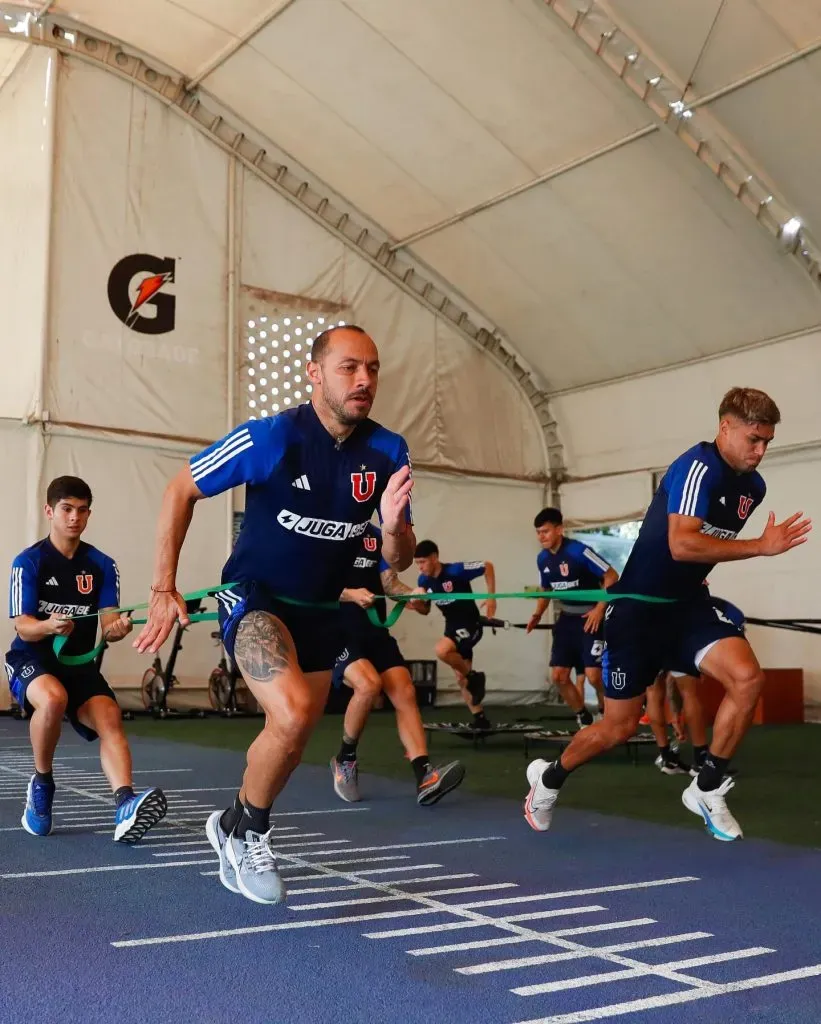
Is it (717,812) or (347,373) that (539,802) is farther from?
Answer: (347,373)

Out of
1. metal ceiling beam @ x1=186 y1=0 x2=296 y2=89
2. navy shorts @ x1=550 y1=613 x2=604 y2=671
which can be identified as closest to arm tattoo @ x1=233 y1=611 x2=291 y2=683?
navy shorts @ x1=550 y1=613 x2=604 y2=671

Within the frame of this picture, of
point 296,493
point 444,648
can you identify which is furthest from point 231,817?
point 444,648

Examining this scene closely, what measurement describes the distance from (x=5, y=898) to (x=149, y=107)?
489 inches

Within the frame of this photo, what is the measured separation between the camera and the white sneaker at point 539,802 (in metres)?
4.86

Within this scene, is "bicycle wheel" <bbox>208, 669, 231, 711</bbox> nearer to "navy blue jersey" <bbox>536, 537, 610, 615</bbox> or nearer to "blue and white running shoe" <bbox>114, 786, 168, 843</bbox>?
"navy blue jersey" <bbox>536, 537, 610, 615</bbox>

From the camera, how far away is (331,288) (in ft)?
49.8

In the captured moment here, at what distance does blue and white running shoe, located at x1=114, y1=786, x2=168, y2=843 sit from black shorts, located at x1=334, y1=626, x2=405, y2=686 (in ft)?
6.42

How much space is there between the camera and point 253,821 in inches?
129

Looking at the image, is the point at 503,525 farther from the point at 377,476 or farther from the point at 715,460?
the point at 377,476

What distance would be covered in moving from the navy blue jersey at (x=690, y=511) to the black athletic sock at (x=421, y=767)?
1.65 meters

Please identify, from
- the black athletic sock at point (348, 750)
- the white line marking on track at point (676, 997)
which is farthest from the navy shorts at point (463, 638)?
the white line marking on track at point (676, 997)

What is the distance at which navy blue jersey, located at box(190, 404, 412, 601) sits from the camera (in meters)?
3.36

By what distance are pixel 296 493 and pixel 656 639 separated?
2.04 meters

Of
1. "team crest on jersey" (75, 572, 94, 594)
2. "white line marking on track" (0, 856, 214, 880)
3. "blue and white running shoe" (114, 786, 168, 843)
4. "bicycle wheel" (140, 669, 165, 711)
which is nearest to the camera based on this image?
"white line marking on track" (0, 856, 214, 880)
